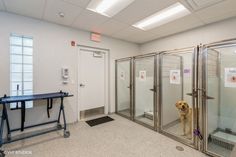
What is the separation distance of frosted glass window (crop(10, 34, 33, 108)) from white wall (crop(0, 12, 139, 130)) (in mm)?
93

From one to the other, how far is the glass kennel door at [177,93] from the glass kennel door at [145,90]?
0.25 meters

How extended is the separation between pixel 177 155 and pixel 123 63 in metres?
2.80

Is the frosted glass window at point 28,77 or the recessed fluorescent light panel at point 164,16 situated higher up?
the recessed fluorescent light panel at point 164,16

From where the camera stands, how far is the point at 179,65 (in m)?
2.71

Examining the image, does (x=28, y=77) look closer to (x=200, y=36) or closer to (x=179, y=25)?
(x=179, y=25)

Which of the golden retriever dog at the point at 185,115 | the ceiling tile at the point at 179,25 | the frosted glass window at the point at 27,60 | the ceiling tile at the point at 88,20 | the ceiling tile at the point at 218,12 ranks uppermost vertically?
the ceiling tile at the point at 88,20

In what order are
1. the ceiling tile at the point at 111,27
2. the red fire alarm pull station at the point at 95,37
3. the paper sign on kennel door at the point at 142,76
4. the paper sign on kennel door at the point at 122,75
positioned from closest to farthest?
1. the ceiling tile at the point at 111,27
2. the paper sign on kennel door at the point at 142,76
3. the red fire alarm pull station at the point at 95,37
4. the paper sign on kennel door at the point at 122,75

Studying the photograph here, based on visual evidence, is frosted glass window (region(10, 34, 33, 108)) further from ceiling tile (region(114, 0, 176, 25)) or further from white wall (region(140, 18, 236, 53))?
white wall (region(140, 18, 236, 53))

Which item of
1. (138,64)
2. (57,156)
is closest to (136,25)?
(138,64)

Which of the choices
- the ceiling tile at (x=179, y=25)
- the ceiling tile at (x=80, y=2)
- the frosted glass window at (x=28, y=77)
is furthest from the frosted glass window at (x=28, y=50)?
the ceiling tile at (x=179, y=25)

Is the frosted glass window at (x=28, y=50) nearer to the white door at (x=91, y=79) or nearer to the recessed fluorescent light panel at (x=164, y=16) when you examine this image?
the white door at (x=91, y=79)

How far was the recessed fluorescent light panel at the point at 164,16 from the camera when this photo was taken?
2.41m

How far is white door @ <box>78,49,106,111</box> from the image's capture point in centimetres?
364

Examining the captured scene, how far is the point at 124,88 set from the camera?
4062 mm
